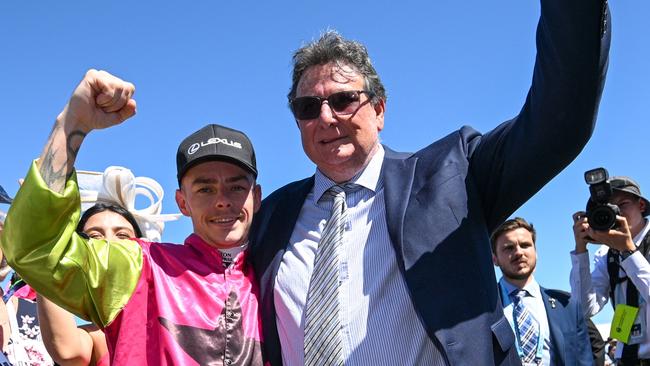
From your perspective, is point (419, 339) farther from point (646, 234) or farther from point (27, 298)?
point (646, 234)

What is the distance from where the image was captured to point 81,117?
254 centimetres

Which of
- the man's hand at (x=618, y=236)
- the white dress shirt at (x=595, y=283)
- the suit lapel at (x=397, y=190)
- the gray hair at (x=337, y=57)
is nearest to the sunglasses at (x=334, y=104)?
the gray hair at (x=337, y=57)

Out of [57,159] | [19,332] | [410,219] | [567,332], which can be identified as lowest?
[19,332]

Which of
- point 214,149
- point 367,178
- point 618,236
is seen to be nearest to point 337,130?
point 367,178

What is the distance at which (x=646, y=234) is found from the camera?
5504 mm

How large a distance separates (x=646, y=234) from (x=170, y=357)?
413cm

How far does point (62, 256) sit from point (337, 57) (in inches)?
64.0

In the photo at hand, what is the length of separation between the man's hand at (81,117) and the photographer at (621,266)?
12.4ft

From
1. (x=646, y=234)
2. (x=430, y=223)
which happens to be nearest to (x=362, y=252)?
(x=430, y=223)

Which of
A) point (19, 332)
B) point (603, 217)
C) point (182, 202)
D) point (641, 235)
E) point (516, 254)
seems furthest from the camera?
point (516, 254)

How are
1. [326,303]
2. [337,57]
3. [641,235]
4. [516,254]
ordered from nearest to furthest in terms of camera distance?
1. [326,303]
2. [337,57]
3. [641,235]
4. [516,254]

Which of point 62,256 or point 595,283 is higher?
point 595,283

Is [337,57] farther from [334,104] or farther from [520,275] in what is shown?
[520,275]

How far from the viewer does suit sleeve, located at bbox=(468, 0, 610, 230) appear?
2436 mm
